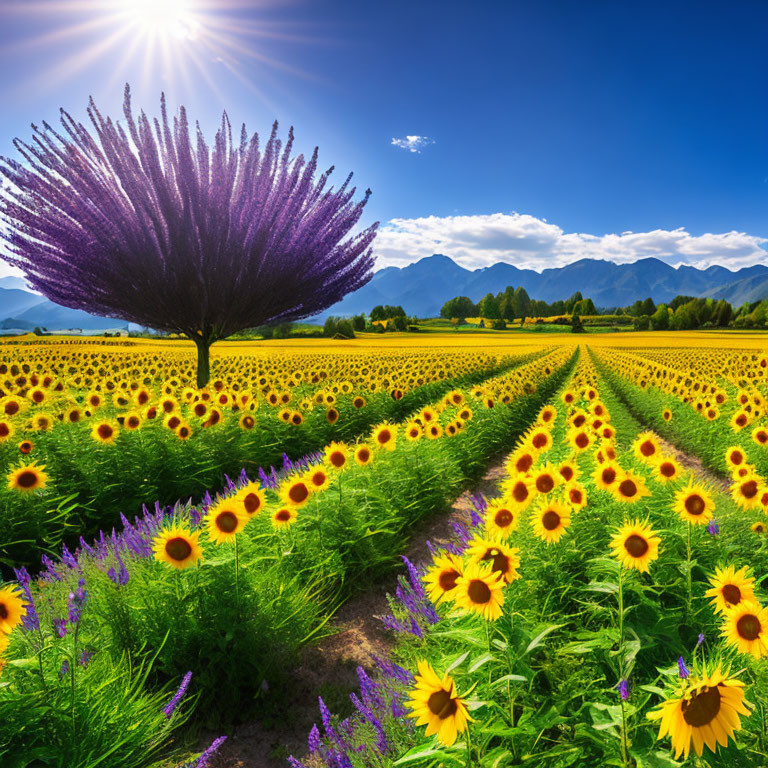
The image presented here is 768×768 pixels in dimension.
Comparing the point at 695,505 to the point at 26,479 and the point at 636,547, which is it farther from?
the point at 26,479

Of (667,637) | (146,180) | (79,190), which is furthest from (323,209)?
(667,637)

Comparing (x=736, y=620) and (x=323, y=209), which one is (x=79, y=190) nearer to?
(x=323, y=209)

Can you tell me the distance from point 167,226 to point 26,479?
18.7 feet

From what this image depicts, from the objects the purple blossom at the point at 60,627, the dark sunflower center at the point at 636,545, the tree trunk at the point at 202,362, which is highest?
the tree trunk at the point at 202,362

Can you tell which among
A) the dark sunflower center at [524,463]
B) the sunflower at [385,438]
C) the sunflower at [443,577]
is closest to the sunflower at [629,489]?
the dark sunflower center at [524,463]

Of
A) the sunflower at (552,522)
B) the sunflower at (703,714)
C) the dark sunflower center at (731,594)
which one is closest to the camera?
the sunflower at (703,714)

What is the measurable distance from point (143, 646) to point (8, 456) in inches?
148

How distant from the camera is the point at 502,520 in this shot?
9.29 ft

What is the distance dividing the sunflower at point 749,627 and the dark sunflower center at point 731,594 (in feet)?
0.53

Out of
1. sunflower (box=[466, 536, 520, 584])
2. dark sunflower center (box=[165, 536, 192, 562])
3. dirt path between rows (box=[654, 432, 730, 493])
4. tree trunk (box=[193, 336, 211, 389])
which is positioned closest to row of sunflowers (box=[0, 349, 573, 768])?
dark sunflower center (box=[165, 536, 192, 562])

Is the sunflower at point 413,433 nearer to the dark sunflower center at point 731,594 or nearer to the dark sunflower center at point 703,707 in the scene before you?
the dark sunflower center at point 731,594

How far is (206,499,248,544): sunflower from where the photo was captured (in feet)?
9.15

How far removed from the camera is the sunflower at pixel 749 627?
1.68 meters

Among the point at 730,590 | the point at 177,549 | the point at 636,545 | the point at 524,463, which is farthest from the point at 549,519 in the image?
the point at 177,549
